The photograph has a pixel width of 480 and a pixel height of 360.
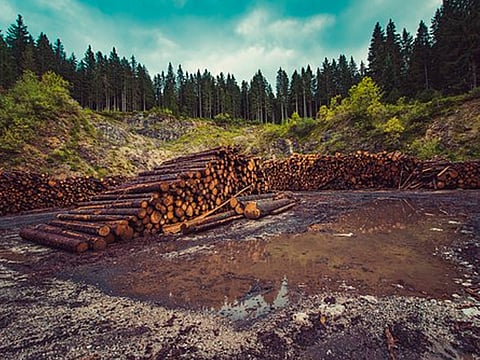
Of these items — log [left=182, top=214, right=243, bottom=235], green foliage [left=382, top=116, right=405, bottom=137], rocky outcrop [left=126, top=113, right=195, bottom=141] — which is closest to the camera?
log [left=182, top=214, right=243, bottom=235]

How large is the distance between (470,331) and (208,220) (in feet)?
14.1

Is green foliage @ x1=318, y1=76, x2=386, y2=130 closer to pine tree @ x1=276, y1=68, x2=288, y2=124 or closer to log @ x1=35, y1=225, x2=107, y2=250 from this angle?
log @ x1=35, y1=225, x2=107, y2=250

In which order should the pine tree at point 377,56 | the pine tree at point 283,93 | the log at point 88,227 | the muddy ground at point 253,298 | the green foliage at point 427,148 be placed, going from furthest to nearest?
the pine tree at point 283,93 → the pine tree at point 377,56 → the green foliage at point 427,148 → the log at point 88,227 → the muddy ground at point 253,298

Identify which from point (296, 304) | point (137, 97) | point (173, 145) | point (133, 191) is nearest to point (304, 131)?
point (173, 145)

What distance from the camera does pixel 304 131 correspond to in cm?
2934

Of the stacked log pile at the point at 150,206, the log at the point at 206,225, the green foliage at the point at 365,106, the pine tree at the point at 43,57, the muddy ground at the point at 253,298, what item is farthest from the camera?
the pine tree at the point at 43,57

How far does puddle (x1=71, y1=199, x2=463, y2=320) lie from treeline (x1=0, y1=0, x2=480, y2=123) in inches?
1135

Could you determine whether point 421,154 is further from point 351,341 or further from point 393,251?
point 351,341

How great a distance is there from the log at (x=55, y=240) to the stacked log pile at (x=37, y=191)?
6506 mm

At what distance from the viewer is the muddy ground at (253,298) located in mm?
1556

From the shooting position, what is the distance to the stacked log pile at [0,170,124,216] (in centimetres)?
954

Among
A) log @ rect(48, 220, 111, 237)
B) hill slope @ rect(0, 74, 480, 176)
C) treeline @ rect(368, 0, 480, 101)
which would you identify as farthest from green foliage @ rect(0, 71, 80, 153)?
treeline @ rect(368, 0, 480, 101)

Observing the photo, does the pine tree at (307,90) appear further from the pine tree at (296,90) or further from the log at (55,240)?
the log at (55,240)

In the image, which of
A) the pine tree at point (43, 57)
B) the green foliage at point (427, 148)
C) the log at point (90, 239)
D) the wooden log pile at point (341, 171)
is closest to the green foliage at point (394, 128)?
the green foliage at point (427, 148)
